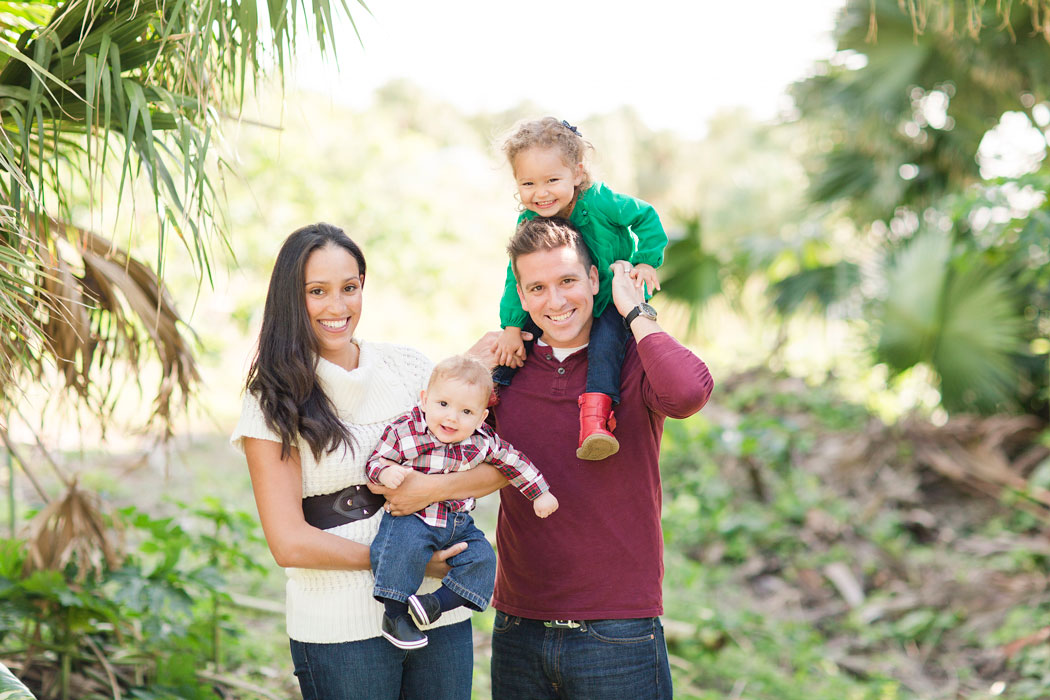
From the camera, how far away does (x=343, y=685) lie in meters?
2.20

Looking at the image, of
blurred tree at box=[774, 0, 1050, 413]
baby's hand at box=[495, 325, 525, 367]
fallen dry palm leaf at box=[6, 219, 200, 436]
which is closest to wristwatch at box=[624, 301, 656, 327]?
baby's hand at box=[495, 325, 525, 367]

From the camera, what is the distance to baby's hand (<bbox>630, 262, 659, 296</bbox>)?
2568mm

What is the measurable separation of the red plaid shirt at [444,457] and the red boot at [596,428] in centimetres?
15

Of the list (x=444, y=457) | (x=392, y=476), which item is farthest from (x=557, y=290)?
(x=392, y=476)

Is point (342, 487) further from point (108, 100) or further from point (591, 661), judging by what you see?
point (108, 100)

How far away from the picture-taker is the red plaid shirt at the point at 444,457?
2305mm

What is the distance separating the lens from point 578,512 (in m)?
2.37

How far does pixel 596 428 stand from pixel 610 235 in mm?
685

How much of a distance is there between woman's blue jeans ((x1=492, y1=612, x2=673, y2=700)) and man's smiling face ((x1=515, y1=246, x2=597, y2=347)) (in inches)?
30.9

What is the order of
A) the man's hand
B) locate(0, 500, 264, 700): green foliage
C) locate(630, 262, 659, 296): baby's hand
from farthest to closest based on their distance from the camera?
locate(0, 500, 264, 700): green foliage < locate(630, 262, 659, 296): baby's hand < the man's hand

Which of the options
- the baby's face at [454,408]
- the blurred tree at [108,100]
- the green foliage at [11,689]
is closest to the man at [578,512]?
the baby's face at [454,408]

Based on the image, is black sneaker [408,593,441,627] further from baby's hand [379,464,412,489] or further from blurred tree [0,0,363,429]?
blurred tree [0,0,363,429]

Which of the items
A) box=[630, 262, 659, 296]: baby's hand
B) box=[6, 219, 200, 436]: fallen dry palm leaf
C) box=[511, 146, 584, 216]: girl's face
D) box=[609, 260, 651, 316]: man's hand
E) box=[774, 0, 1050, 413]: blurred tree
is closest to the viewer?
box=[609, 260, 651, 316]: man's hand

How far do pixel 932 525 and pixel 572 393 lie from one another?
5.72m
